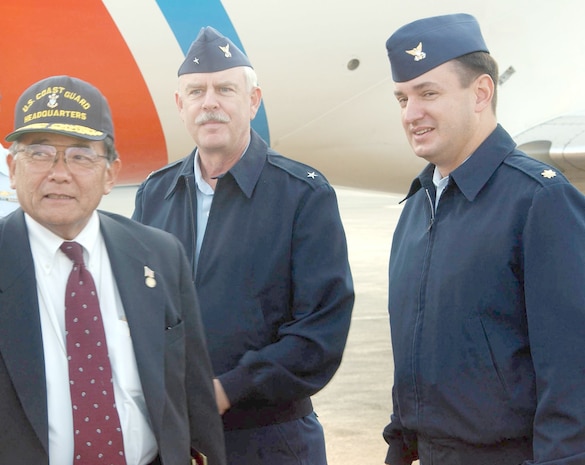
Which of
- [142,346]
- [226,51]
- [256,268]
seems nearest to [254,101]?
[226,51]

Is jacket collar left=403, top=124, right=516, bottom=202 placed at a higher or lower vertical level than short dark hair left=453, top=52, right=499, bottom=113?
lower

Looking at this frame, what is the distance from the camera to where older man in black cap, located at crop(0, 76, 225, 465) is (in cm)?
176

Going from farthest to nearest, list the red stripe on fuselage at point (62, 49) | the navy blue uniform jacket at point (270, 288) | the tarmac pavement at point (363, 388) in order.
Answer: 1. the tarmac pavement at point (363, 388)
2. the red stripe on fuselage at point (62, 49)
3. the navy blue uniform jacket at point (270, 288)

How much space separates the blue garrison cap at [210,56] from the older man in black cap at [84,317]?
792mm

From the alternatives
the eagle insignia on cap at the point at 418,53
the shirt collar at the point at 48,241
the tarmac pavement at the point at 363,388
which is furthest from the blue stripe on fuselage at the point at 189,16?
the shirt collar at the point at 48,241

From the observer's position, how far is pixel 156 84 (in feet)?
16.0

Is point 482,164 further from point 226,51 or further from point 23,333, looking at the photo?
point 23,333

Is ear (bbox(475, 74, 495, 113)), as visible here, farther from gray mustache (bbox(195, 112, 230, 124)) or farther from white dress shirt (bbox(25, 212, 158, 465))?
white dress shirt (bbox(25, 212, 158, 465))

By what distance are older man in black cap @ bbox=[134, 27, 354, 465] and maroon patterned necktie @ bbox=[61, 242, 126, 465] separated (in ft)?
2.26

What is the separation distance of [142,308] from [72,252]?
17 cm

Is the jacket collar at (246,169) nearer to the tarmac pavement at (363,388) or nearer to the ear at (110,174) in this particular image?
the ear at (110,174)

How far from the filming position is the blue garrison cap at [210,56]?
108 inches

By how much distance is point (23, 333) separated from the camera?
1760 mm

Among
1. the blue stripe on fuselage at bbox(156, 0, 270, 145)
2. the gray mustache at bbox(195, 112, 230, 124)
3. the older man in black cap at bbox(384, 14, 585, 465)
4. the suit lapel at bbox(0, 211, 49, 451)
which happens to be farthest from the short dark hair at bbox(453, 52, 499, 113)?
the blue stripe on fuselage at bbox(156, 0, 270, 145)
